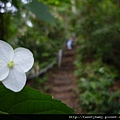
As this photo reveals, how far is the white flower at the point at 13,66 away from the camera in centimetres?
25

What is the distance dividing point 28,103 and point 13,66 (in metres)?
0.04

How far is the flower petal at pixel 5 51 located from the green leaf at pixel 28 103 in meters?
0.03

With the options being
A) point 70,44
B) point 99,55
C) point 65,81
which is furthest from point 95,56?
point 70,44

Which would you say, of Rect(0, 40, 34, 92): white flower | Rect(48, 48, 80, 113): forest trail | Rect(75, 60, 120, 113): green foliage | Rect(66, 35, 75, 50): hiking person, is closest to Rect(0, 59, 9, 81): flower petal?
Rect(0, 40, 34, 92): white flower

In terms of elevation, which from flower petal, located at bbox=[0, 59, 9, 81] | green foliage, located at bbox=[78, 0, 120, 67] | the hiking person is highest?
flower petal, located at bbox=[0, 59, 9, 81]

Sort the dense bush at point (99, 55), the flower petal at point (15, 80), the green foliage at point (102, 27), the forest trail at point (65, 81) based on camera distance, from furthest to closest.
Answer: the green foliage at point (102, 27) < the forest trail at point (65, 81) < the dense bush at point (99, 55) < the flower petal at point (15, 80)

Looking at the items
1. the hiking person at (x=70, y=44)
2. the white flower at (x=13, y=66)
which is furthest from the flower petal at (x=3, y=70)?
the hiking person at (x=70, y=44)

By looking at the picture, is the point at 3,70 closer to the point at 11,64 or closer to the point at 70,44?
the point at 11,64

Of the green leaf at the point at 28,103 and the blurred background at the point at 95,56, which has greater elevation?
the green leaf at the point at 28,103

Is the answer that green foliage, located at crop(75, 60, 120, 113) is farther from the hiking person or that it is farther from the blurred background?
the hiking person

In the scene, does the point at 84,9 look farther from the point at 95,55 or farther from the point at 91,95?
the point at 91,95

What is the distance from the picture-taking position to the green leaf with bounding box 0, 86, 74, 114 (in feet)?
0.84

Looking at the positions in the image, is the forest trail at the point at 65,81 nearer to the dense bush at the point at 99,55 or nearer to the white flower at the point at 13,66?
the dense bush at the point at 99,55

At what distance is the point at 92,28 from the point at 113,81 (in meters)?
1.22
